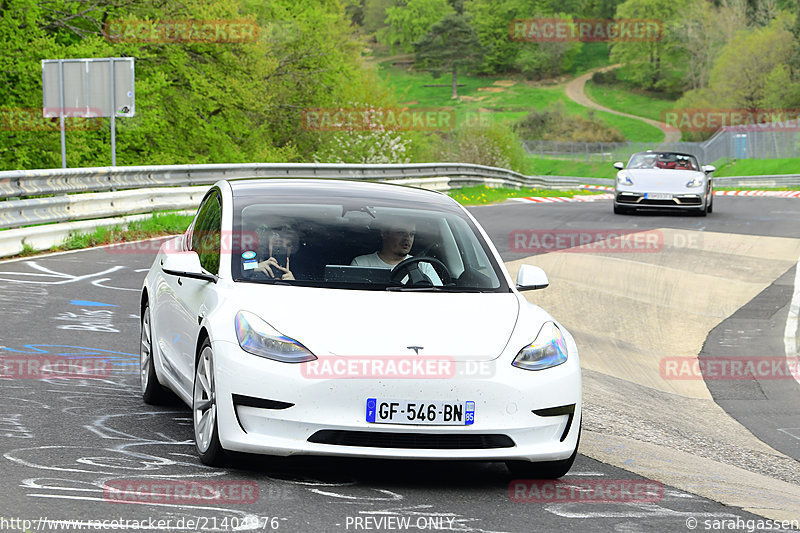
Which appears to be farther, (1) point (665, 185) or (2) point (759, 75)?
(2) point (759, 75)

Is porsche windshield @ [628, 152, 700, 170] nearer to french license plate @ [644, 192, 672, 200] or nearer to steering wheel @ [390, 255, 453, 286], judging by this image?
french license plate @ [644, 192, 672, 200]

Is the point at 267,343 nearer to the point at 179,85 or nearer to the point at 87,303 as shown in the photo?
the point at 87,303

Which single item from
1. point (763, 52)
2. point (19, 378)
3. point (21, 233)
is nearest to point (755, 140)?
point (763, 52)

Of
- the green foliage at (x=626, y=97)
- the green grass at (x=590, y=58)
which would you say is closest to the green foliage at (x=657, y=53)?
the green foliage at (x=626, y=97)

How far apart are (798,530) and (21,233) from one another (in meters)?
12.6

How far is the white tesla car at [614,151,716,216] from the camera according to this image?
25.3 metres

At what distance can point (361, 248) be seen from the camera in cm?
677

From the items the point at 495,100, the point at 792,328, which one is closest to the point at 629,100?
the point at 495,100

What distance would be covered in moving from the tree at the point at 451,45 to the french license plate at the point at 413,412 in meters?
169

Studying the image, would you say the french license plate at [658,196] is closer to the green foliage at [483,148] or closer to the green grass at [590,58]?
the green foliage at [483,148]

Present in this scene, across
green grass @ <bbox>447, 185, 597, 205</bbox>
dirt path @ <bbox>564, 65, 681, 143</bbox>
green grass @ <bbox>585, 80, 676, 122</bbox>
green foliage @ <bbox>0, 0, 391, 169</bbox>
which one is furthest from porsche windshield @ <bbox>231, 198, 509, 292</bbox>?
green grass @ <bbox>585, 80, 676, 122</bbox>

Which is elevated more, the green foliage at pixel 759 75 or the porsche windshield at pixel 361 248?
the green foliage at pixel 759 75

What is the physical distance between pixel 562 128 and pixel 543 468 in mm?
118496

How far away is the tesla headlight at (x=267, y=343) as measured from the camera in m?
5.36
